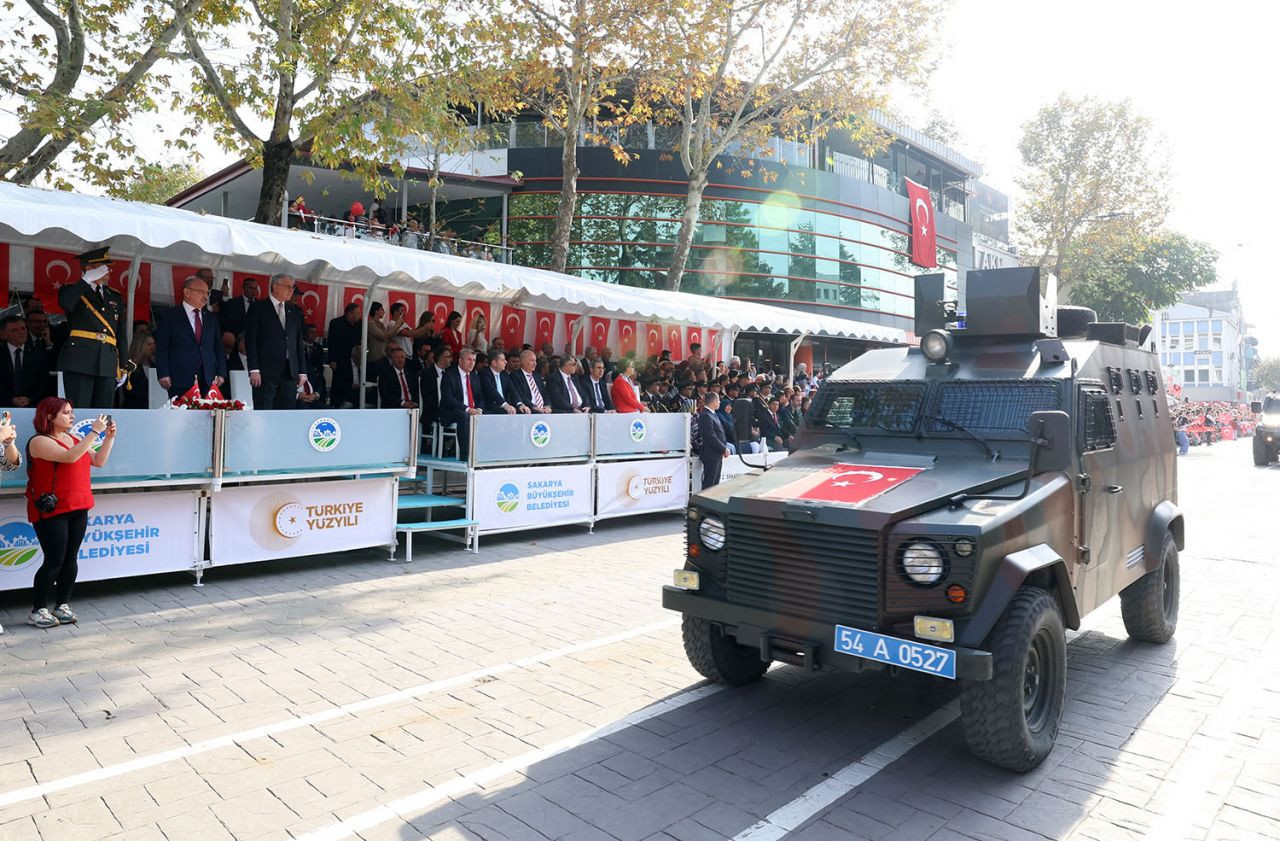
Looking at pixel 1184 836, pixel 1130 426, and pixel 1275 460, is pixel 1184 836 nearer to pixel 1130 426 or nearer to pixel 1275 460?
pixel 1130 426

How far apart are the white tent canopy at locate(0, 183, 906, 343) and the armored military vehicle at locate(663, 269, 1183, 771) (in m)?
6.38

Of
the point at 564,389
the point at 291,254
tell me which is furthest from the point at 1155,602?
the point at 291,254

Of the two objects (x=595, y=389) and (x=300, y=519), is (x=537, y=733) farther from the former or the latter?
(x=595, y=389)

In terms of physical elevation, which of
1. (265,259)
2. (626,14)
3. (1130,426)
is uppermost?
(626,14)

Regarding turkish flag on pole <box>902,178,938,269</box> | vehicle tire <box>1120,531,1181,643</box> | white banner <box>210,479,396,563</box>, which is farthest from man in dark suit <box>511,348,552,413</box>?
turkish flag on pole <box>902,178,938,269</box>

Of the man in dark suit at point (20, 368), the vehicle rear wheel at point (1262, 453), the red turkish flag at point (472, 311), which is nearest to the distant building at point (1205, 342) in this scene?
the vehicle rear wheel at point (1262, 453)

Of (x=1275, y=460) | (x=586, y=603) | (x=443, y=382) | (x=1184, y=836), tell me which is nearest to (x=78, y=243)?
(x=443, y=382)

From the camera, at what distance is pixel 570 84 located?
17.8 meters

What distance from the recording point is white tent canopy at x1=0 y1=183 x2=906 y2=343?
7723 millimetres

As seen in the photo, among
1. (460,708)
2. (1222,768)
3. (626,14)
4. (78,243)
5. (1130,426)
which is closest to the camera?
(1222,768)

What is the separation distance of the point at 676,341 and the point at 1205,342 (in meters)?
115

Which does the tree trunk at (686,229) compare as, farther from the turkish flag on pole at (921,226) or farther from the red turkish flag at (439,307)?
the turkish flag on pole at (921,226)

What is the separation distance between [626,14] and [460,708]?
52.3ft

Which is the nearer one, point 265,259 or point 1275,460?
point 265,259
